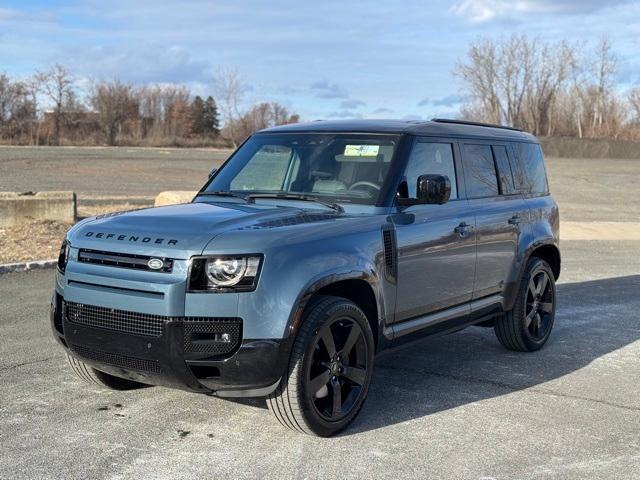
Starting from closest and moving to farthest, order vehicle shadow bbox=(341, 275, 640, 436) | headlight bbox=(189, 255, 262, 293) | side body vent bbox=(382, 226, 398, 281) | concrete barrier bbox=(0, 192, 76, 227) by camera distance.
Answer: headlight bbox=(189, 255, 262, 293), side body vent bbox=(382, 226, 398, 281), vehicle shadow bbox=(341, 275, 640, 436), concrete barrier bbox=(0, 192, 76, 227)

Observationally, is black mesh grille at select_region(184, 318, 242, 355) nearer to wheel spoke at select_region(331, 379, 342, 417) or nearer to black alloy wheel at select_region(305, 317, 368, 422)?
black alloy wheel at select_region(305, 317, 368, 422)

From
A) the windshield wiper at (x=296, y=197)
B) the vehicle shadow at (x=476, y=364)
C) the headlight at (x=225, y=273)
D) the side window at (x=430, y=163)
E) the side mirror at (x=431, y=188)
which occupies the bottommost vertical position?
the vehicle shadow at (x=476, y=364)

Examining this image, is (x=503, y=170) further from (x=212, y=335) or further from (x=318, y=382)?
(x=212, y=335)

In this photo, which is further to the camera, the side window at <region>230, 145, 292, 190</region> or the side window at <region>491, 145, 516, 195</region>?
the side window at <region>491, 145, 516, 195</region>

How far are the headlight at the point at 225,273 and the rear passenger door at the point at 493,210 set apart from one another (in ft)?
8.14

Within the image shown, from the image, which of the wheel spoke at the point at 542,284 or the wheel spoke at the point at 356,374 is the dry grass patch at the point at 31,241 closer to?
the wheel spoke at the point at 542,284

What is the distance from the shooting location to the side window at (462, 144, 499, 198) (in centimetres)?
625

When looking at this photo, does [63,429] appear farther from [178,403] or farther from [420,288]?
[420,288]

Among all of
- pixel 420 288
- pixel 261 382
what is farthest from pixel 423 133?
pixel 261 382

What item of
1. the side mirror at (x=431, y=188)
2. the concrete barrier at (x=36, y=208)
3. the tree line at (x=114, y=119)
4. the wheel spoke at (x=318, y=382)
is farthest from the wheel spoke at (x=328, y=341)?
the tree line at (x=114, y=119)

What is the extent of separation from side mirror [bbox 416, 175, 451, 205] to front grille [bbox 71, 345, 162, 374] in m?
2.14

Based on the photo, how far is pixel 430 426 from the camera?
503 centimetres

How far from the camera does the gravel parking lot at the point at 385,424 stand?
4.31m

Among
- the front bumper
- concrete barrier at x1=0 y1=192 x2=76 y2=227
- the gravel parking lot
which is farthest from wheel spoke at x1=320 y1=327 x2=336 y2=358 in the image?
concrete barrier at x1=0 y1=192 x2=76 y2=227
